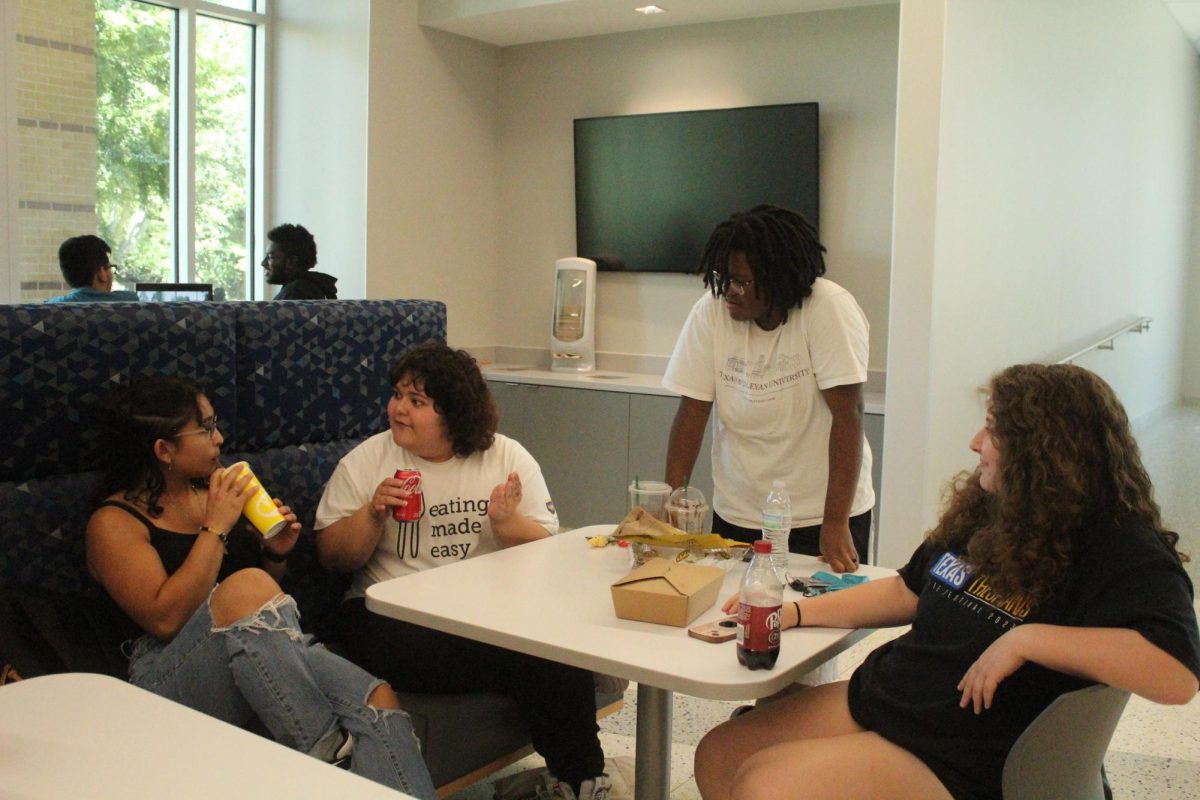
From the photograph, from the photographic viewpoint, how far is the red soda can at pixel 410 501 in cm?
235

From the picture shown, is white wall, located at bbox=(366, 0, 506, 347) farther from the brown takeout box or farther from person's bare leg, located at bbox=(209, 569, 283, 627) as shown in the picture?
the brown takeout box

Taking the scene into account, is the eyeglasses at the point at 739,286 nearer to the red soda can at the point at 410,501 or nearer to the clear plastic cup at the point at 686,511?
the clear plastic cup at the point at 686,511

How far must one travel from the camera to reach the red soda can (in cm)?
235

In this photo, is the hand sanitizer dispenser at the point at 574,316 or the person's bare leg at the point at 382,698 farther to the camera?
the hand sanitizer dispenser at the point at 574,316

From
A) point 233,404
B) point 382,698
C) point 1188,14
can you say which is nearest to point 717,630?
point 382,698

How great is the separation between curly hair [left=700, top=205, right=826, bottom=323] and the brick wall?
3633mm

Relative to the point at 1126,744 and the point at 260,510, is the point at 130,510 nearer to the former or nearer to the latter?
the point at 260,510

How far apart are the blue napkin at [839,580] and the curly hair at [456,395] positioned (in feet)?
2.62

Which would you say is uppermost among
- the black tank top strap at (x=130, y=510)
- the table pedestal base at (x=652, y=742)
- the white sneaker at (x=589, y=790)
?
the black tank top strap at (x=130, y=510)

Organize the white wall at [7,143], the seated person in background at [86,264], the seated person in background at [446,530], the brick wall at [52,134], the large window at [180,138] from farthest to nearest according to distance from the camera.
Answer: the large window at [180,138]
the brick wall at [52,134]
the white wall at [7,143]
the seated person in background at [86,264]
the seated person in background at [446,530]

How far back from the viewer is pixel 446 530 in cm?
252

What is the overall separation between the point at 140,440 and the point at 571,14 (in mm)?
3683

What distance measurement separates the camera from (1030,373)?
5.92 ft

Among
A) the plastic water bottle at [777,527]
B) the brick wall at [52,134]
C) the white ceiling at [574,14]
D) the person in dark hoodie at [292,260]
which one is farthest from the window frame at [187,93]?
the plastic water bottle at [777,527]
